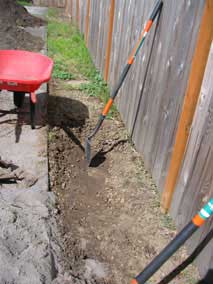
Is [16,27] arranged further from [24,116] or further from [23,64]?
[24,116]

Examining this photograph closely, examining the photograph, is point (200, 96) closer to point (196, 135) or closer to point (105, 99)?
point (196, 135)

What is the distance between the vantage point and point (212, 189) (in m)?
2.40

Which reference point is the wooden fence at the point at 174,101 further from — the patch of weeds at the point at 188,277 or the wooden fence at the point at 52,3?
the wooden fence at the point at 52,3

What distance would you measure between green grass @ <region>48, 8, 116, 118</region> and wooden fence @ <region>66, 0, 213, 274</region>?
106 centimetres

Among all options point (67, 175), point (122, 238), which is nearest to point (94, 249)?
point (122, 238)

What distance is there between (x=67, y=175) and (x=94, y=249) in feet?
3.44

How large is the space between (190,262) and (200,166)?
76cm

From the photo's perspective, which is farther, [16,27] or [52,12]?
[52,12]

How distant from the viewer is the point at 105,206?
3.35 meters

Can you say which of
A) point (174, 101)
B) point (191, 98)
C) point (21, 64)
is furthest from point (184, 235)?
point (21, 64)

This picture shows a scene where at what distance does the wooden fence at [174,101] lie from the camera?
8.30 ft

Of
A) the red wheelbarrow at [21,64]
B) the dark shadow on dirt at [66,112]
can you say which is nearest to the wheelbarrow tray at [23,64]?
the red wheelbarrow at [21,64]

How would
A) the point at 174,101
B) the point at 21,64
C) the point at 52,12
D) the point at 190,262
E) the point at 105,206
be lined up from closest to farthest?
the point at 190,262, the point at 174,101, the point at 105,206, the point at 21,64, the point at 52,12

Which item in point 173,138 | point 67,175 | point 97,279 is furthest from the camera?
point 67,175
